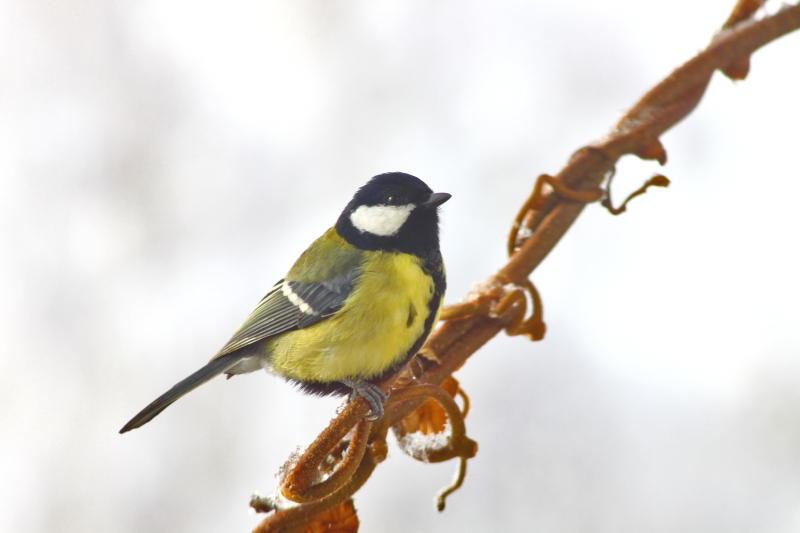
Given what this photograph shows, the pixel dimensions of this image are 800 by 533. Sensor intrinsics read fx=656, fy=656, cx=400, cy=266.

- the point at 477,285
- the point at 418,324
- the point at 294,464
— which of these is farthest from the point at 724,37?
the point at 294,464

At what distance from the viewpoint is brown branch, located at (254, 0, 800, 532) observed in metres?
0.67

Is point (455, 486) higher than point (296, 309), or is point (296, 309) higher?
point (296, 309)

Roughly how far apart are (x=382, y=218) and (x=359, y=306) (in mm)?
153

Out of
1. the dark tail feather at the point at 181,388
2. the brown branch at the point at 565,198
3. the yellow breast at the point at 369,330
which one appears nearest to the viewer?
the brown branch at the point at 565,198

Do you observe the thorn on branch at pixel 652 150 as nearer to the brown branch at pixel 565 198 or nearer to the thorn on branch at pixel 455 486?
the brown branch at pixel 565 198

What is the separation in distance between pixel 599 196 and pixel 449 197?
297 millimetres

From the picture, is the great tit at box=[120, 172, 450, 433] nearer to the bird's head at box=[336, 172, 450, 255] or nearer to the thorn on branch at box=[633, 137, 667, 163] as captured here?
the bird's head at box=[336, 172, 450, 255]

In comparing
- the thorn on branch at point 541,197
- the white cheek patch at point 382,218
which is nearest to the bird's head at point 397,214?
the white cheek patch at point 382,218

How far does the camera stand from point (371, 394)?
0.78 meters

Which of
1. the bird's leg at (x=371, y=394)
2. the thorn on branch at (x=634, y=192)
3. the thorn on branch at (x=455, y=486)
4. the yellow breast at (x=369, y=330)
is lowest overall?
the thorn on branch at (x=455, y=486)

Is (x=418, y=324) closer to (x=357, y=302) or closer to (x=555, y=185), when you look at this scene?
(x=357, y=302)

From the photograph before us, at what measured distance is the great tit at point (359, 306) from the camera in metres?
0.93

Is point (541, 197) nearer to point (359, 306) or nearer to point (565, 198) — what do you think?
point (565, 198)

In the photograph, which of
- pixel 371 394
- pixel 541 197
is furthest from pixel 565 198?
pixel 371 394
